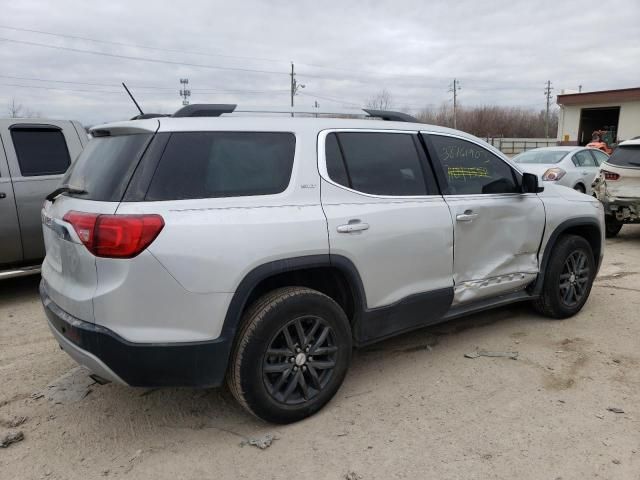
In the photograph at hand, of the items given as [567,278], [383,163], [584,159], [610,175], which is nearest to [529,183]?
[567,278]

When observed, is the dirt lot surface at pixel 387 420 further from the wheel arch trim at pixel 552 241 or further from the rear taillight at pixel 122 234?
the rear taillight at pixel 122 234

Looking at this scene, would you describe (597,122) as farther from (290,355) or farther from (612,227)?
(290,355)

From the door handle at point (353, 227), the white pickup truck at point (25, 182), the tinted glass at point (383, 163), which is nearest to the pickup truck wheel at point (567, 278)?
the tinted glass at point (383, 163)

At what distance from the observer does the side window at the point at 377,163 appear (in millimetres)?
3328

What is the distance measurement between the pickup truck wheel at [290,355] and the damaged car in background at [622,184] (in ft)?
23.5

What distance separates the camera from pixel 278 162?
10.1 feet

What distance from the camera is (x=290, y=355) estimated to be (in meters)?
3.04

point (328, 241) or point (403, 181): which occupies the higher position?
point (403, 181)

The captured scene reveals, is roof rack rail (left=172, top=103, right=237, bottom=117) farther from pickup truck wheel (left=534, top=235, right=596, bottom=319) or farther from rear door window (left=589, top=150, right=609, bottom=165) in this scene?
rear door window (left=589, top=150, right=609, bottom=165)

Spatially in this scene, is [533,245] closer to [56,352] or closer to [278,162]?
[278,162]

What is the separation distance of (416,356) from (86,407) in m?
2.38

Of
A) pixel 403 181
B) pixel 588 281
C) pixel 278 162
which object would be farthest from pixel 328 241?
pixel 588 281

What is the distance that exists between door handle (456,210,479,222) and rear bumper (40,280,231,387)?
6.35 ft

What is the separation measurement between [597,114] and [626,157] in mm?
32549
